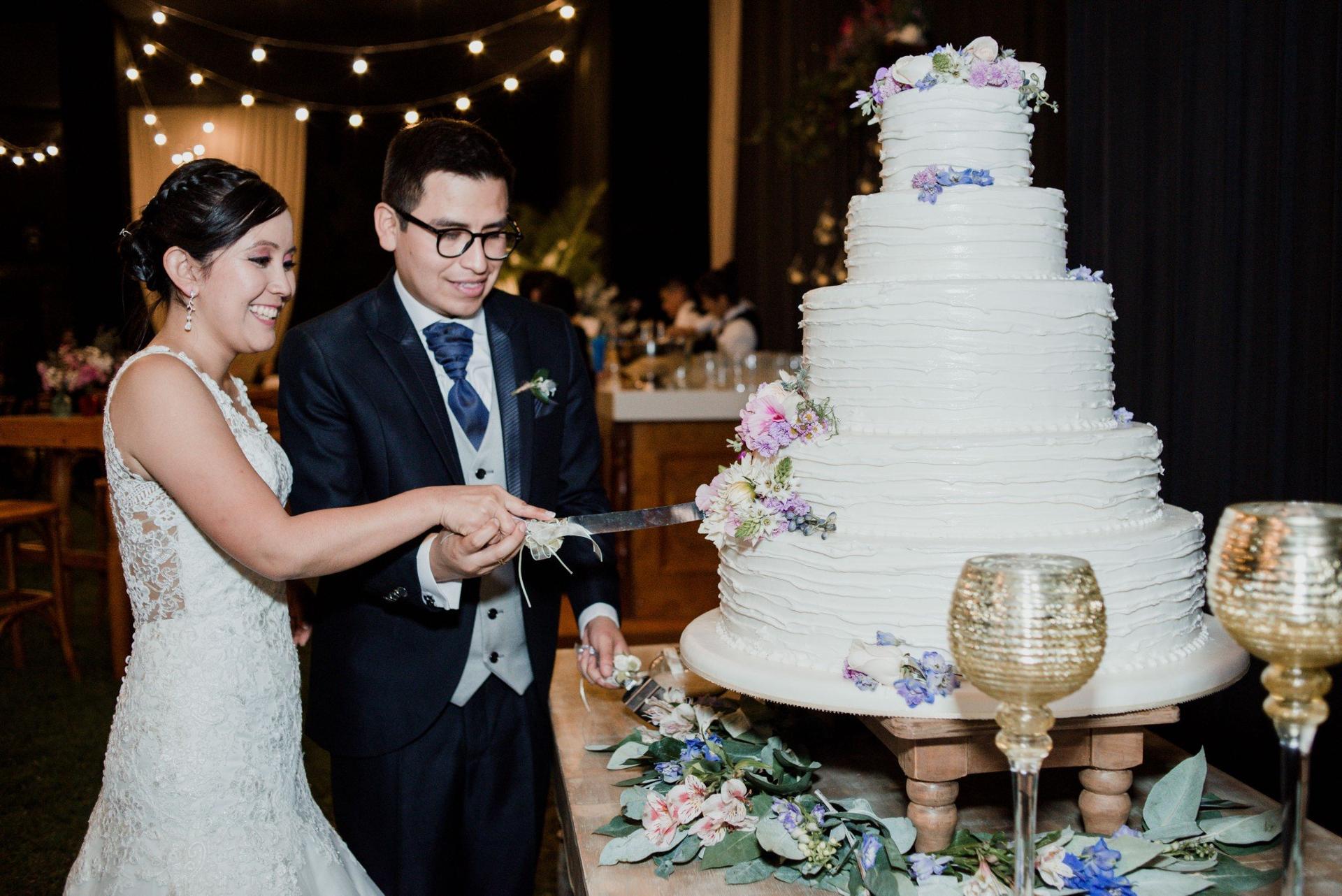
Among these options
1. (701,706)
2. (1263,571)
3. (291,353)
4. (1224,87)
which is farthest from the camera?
(1224,87)

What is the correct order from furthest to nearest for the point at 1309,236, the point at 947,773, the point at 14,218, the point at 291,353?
the point at 14,218, the point at 1309,236, the point at 291,353, the point at 947,773

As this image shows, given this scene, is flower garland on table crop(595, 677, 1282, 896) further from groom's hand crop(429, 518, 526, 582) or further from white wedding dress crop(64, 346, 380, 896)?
white wedding dress crop(64, 346, 380, 896)

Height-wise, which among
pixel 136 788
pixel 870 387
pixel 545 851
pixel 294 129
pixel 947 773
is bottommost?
pixel 545 851

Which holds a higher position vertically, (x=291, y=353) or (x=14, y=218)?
(x=14, y=218)

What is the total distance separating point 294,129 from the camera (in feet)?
40.8

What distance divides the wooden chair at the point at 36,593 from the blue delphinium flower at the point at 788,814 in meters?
5.23

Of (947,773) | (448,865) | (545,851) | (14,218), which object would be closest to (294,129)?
(14,218)

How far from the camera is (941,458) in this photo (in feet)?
5.73

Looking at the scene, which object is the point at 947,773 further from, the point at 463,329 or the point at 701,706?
the point at 463,329

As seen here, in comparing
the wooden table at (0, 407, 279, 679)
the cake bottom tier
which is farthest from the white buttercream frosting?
the wooden table at (0, 407, 279, 679)

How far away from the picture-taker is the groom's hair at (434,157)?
7.34 ft

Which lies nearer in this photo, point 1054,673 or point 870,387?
Result: point 1054,673

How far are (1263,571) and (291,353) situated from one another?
182 centimetres

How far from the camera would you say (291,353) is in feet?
7.55
